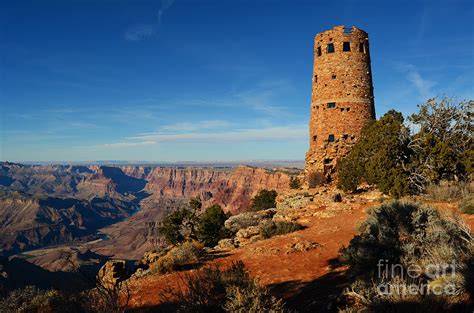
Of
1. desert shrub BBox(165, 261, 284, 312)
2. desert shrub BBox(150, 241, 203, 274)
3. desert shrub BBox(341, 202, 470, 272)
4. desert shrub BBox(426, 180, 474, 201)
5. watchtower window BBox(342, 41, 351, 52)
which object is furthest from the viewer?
watchtower window BBox(342, 41, 351, 52)

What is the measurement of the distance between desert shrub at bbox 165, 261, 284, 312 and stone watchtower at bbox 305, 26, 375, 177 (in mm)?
25325

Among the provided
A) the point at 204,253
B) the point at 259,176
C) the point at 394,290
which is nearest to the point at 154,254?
the point at 204,253

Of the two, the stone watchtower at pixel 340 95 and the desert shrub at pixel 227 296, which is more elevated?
the stone watchtower at pixel 340 95

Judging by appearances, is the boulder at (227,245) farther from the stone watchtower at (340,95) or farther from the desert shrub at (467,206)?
the stone watchtower at (340,95)

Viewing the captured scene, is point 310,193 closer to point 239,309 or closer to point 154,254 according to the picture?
point 154,254

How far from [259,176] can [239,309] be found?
154 meters

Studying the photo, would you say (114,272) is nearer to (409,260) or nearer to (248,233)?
(248,233)

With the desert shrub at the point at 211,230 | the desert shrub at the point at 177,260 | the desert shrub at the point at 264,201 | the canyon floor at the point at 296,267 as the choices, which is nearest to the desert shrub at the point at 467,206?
the canyon floor at the point at 296,267

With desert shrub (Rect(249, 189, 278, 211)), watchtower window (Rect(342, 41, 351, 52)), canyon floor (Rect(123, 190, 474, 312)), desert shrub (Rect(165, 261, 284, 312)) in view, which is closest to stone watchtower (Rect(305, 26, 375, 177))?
watchtower window (Rect(342, 41, 351, 52))

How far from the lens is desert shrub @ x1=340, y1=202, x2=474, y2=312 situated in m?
5.00

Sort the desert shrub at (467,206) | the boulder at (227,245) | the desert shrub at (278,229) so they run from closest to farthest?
the desert shrub at (467,206), the boulder at (227,245), the desert shrub at (278,229)

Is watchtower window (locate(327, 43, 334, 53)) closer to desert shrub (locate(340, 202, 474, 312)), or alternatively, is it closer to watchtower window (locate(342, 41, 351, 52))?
watchtower window (locate(342, 41, 351, 52))

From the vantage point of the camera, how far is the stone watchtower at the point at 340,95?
30.4 metres

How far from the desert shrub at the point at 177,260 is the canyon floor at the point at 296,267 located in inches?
14.7
